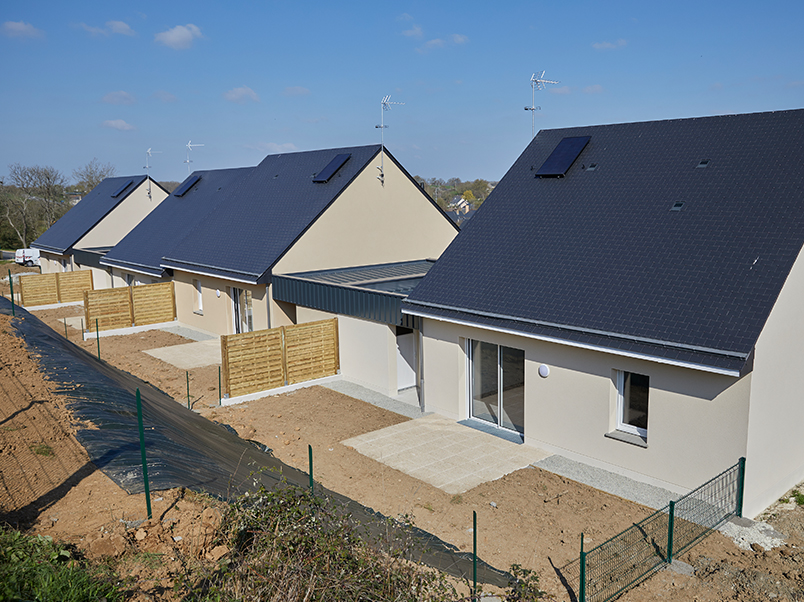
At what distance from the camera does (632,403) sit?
11617 mm

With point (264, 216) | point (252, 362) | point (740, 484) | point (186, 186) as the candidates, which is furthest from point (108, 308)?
point (740, 484)

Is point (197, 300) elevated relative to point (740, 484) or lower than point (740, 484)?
elevated

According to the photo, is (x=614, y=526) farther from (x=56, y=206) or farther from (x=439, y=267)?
(x=56, y=206)

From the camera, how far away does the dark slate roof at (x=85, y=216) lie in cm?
3581

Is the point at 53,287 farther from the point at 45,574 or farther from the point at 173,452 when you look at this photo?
the point at 45,574

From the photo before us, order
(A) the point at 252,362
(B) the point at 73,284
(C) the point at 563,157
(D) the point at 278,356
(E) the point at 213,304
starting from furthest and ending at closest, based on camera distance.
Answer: (B) the point at 73,284, (E) the point at 213,304, (D) the point at 278,356, (A) the point at 252,362, (C) the point at 563,157

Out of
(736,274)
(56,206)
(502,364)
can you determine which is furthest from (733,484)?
(56,206)

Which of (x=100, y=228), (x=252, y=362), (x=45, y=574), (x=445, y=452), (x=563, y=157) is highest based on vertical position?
(x=563, y=157)

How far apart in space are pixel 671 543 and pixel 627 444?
284 cm

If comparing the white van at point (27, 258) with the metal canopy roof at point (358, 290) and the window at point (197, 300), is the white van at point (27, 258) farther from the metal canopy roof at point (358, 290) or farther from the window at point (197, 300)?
the metal canopy roof at point (358, 290)

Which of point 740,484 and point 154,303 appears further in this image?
point 154,303

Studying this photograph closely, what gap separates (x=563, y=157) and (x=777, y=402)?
775 cm

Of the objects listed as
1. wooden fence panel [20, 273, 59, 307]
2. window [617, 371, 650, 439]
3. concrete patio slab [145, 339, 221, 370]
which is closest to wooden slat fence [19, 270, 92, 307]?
wooden fence panel [20, 273, 59, 307]

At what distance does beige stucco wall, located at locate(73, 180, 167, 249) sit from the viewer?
3572 cm
